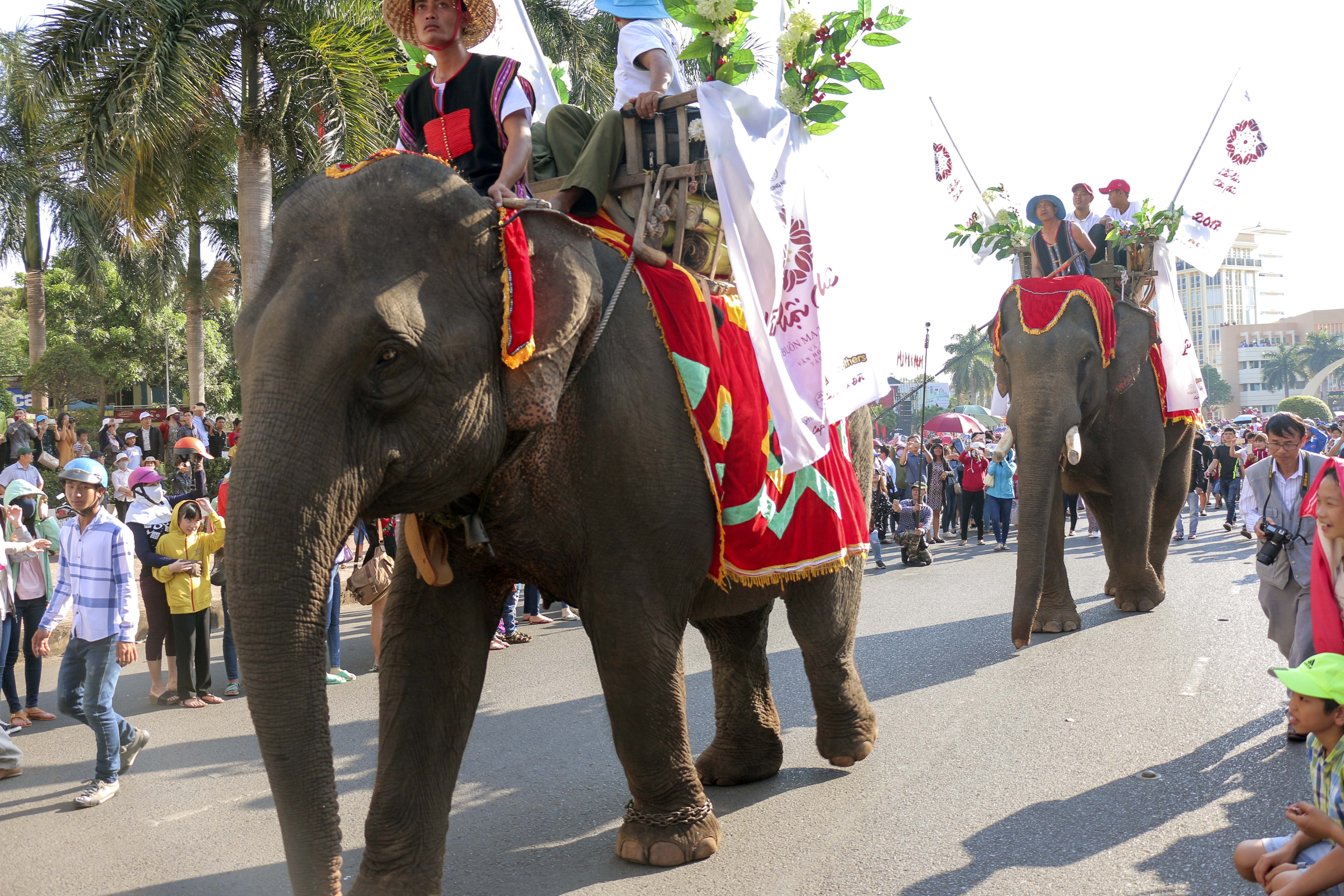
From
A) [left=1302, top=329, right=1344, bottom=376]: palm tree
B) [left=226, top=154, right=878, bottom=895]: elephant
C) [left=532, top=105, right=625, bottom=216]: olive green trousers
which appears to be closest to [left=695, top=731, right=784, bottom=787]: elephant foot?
[left=226, top=154, right=878, bottom=895]: elephant

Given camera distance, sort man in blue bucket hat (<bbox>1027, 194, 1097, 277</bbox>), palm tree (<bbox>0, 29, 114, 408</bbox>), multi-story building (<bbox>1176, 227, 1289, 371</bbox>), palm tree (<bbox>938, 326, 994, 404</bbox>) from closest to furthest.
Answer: man in blue bucket hat (<bbox>1027, 194, 1097, 277</bbox>) < palm tree (<bbox>0, 29, 114, 408</bbox>) < palm tree (<bbox>938, 326, 994, 404</bbox>) < multi-story building (<bbox>1176, 227, 1289, 371</bbox>)

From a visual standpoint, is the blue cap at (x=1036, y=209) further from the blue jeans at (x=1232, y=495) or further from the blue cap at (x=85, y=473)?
the blue jeans at (x=1232, y=495)

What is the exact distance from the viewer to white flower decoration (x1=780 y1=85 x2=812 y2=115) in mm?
4594

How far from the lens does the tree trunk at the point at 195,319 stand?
78.3 ft

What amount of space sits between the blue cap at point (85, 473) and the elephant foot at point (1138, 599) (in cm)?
779

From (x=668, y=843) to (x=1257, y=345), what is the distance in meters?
130

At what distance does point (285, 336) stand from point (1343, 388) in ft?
400

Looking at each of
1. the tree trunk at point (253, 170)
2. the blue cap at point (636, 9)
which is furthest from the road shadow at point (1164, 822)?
the tree trunk at point (253, 170)

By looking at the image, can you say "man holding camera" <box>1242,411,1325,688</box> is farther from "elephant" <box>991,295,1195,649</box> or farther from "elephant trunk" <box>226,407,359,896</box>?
"elephant trunk" <box>226,407,359,896</box>

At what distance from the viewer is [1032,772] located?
520 cm

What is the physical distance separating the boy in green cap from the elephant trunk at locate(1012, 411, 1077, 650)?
393 cm

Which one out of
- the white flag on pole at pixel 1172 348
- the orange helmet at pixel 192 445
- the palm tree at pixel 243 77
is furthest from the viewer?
the palm tree at pixel 243 77

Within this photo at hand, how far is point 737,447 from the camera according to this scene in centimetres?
401

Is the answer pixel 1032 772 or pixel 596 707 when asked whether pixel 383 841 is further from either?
pixel 596 707
